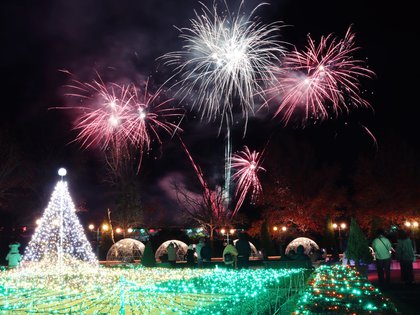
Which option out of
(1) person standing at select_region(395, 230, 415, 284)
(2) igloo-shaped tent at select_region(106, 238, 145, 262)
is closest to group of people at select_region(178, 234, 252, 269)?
(1) person standing at select_region(395, 230, 415, 284)

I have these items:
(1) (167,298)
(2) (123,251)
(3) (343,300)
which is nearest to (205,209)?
(2) (123,251)

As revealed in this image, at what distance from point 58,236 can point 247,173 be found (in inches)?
641

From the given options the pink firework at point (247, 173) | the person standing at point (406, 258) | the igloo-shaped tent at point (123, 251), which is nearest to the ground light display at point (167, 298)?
the person standing at point (406, 258)

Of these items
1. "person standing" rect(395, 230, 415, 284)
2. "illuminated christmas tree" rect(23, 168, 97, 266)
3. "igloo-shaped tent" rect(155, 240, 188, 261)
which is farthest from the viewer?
"igloo-shaped tent" rect(155, 240, 188, 261)

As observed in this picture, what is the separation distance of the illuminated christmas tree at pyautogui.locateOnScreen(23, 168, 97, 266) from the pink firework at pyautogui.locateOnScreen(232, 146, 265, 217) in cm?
1270

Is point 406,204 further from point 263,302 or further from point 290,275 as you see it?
point 263,302

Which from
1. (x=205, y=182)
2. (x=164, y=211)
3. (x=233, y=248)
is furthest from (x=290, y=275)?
(x=164, y=211)

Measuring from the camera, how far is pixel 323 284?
263 inches

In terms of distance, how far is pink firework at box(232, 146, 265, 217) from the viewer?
3312 centimetres

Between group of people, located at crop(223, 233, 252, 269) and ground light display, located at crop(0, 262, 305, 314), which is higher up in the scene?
group of people, located at crop(223, 233, 252, 269)

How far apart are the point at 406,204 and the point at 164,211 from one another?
2488 centimetres

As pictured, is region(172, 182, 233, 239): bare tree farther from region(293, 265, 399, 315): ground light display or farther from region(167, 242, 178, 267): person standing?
region(293, 265, 399, 315): ground light display

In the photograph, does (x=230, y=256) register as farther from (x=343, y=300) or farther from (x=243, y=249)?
(x=343, y=300)

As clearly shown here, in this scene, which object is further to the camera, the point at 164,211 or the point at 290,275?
the point at 164,211
